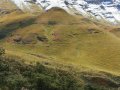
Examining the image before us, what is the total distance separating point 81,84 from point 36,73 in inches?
686

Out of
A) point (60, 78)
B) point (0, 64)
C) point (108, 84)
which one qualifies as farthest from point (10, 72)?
point (108, 84)

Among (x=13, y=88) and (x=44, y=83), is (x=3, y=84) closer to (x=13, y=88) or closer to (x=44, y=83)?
(x=13, y=88)

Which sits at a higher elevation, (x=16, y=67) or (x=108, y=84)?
(x=16, y=67)

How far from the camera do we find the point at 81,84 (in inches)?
6053

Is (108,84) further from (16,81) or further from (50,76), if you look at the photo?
(16,81)

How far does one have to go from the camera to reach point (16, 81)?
456 ft

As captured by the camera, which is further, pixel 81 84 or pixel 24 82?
pixel 81 84

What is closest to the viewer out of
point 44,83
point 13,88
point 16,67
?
point 13,88

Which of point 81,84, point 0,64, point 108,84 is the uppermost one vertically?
point 0,64

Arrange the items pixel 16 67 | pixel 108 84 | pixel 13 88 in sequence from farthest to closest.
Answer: pixel 108 84
pixel 16 67
pixel 13 88

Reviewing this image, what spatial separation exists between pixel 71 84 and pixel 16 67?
26157 millimetres

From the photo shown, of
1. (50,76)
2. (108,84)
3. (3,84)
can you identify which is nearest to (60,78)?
(50,76)

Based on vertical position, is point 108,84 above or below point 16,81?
below

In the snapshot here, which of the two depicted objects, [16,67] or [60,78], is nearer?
[60,78]
